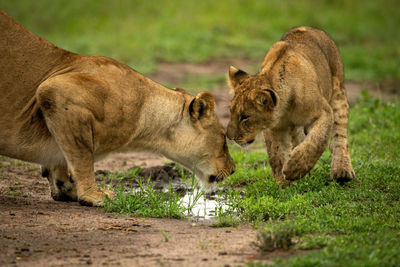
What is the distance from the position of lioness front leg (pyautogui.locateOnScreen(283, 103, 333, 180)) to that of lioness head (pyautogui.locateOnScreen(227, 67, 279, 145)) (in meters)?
0.35

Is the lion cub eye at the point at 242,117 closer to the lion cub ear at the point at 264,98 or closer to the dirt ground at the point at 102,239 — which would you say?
the lion cub ear at the point at 264,98

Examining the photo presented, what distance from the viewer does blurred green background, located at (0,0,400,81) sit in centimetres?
1384

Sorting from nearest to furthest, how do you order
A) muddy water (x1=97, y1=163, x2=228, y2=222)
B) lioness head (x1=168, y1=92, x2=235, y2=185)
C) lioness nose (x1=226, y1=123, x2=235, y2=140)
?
muddy water (x1=97, y1=163, x2=228, y2=222)
lioness nose (x1=226, y1=123, x2=235, y2=140)
lioness head (x1=168, y1=92, x2=235, y2=185)

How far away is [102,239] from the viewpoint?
4.19 metres

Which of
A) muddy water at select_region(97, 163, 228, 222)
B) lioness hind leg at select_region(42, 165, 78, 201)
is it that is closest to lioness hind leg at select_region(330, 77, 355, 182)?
muddy water at select_region(97, 163, 228, 222)

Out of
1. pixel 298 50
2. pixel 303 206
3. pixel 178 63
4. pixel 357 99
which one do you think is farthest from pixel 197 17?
pixel 303 206

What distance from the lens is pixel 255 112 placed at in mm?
5320

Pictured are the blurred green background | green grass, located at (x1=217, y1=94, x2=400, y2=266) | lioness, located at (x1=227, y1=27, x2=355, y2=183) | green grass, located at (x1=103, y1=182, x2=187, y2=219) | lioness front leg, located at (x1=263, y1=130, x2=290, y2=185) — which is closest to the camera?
green grass, located at (x1=217, y1=94, x2=400, y2=266)

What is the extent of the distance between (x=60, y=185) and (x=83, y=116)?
0.92m

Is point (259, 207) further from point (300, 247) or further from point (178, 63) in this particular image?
point (178, 63)

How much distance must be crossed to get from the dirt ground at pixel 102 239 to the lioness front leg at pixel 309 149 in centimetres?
85

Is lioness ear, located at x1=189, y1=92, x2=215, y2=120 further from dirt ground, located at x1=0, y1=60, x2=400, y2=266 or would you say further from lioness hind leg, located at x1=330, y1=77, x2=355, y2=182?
lioness hind leg, located at x1=330, y1=77, x2=355, y2=182

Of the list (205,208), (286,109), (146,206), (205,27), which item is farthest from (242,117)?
(205,27)

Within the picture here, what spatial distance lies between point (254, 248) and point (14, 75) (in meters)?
2.48
